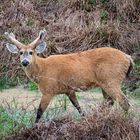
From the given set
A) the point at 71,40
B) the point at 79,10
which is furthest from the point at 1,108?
the point at 79,10

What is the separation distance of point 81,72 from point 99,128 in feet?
8.45

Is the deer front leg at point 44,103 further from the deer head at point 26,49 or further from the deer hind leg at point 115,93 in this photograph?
the deer hind leg at point 115,93

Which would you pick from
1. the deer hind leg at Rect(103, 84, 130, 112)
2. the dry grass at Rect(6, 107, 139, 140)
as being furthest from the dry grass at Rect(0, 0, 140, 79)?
the dry grass at Rect(6, 107, 139, 140)

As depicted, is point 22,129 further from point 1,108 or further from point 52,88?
point 52,88

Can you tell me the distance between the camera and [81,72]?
36.2 feet

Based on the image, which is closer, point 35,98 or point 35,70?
point 35,70

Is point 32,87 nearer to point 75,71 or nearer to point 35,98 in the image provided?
point 35,98

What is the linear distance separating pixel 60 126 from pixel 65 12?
7871 millimetres

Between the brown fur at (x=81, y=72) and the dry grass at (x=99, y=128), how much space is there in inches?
72.2

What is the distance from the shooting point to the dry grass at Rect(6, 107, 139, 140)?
8.44m

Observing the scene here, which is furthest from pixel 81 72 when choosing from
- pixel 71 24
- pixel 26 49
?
pixel 71 24

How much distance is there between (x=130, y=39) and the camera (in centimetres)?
1539

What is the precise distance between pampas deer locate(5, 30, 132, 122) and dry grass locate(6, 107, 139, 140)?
5.91 feet

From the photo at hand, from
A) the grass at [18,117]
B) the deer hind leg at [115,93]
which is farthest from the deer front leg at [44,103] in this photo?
the deer hind leg at [115,93]
